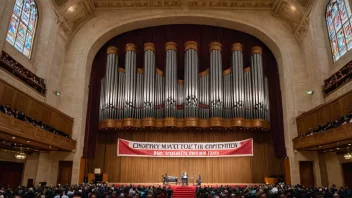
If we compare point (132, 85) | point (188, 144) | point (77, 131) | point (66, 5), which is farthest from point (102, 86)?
point (188, 144)

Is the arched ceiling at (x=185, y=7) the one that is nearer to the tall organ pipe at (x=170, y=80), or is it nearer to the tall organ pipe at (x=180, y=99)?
the tall organ pipe at (x=170, y=80)

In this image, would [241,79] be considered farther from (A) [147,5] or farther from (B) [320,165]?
(A) [147,5]

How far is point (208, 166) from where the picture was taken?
18.7 meters

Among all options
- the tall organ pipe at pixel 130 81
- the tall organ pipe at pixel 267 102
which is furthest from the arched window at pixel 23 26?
the tall organ pipe at pixel 267 102

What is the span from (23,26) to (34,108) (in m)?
4.53

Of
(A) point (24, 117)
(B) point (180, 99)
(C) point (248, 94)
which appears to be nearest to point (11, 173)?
(A) point (24, 117)

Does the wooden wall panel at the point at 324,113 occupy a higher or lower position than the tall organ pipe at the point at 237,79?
lower

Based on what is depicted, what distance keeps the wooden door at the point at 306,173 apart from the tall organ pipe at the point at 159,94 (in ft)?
29.1

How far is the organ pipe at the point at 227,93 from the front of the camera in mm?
17766

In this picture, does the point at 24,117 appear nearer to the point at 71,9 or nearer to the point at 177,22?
the point at 71,9

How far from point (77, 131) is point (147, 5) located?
32.0ft

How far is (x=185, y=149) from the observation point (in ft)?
59.4

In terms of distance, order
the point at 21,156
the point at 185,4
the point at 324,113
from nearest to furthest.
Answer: the point at 324,113 → the point at 21,156 → the point at 185,4

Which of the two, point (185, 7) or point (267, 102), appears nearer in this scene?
point (267, 102)
